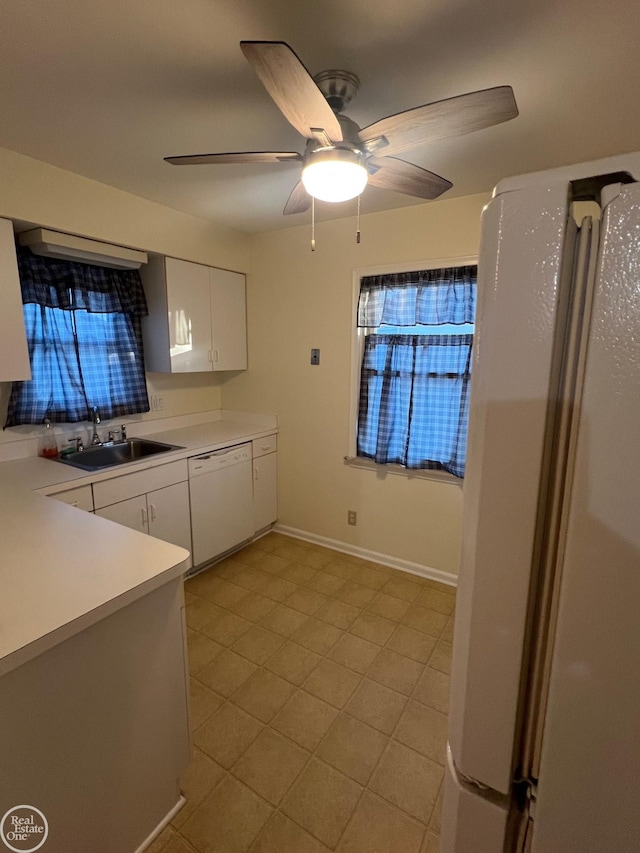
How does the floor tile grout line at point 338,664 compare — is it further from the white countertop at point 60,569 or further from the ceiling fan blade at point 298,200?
the ceiling fan blade at point 298,200

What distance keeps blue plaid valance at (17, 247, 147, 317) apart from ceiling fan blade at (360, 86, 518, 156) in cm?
203

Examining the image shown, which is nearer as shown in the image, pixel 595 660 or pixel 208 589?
pixel 595 660

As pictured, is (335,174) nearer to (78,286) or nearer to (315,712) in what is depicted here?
(78,286)

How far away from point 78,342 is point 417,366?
7.24 ft

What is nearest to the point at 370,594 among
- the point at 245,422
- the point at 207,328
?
the point at 245,422

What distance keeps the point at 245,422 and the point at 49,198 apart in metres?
2.03

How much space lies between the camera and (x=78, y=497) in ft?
6.84

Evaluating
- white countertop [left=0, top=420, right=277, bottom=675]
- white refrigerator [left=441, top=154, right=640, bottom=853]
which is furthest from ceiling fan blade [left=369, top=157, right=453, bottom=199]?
white countertop [left=0, top=420, right=277, bottom=675]

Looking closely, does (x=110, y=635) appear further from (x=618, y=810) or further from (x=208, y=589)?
(x=208, y=589)

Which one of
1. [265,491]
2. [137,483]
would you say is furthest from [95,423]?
[265,491]

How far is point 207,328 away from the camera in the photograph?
307 cm

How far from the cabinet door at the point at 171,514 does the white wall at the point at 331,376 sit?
97 cm

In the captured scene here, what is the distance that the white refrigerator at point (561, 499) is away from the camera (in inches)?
14.8

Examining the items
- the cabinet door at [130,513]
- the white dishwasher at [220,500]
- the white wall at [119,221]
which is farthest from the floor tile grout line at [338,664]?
the white wall at [119,221]
